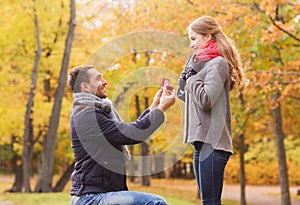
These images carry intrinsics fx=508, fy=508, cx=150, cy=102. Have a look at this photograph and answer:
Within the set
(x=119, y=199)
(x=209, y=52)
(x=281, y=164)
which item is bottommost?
(x=281, y=164)

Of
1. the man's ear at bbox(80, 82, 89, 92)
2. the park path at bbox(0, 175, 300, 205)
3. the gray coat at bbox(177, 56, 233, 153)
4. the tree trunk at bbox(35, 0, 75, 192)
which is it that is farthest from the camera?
the park path at bbox(0, 175, 300, 205)

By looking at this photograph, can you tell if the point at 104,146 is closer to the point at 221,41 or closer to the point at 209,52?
the point at 209,52

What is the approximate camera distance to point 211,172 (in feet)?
10.8

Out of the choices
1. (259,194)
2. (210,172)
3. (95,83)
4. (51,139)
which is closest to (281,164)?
(51,139)

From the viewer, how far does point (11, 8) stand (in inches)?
717

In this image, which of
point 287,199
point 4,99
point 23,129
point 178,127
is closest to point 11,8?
point 4,99

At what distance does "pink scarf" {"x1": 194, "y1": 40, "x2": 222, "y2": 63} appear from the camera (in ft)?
11.1

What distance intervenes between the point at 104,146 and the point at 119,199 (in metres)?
0.39

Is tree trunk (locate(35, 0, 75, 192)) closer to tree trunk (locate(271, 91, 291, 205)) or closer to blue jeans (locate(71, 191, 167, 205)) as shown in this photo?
tree trunk (locate(271, 91, 291, 205))

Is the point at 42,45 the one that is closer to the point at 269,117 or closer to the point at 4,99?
the point at 4,99

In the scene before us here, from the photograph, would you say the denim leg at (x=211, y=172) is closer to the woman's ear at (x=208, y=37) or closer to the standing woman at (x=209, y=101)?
the standing woman at (x=209, y=101)

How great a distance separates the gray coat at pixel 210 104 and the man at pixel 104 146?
0.82 ft

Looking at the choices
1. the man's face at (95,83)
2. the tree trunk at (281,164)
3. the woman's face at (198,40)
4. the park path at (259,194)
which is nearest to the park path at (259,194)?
the park path at (259,194)

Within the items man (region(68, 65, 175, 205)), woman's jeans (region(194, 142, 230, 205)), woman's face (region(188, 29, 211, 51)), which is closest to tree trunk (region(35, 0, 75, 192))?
man (region(68, 65, 175, 205))
